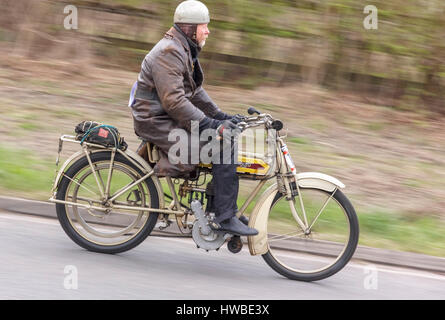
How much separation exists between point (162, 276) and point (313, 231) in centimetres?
125

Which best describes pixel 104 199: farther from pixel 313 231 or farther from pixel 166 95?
pixel 313 231

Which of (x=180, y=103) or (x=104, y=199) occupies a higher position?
(x=180, y=103)

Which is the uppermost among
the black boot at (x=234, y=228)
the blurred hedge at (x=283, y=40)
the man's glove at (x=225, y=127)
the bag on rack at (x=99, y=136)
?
the blurred hedge at (x=283, y=40)

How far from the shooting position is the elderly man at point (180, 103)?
5.11 meters

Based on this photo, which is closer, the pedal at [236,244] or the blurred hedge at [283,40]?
the pedal at [236,244]

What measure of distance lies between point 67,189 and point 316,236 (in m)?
2.03

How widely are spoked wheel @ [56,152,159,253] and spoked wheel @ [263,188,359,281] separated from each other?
1000mm

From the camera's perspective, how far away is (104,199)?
18.4ft

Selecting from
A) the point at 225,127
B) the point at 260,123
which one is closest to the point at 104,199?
the point at 225,127

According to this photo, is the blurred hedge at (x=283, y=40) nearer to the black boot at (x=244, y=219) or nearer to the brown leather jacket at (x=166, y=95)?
the brown leather jacket at (x=166, y=95)

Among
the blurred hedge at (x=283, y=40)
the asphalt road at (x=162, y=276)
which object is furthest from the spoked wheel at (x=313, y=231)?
the blurred hedge at (x=283, y=40)

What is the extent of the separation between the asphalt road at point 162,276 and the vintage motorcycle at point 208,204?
0.57 feet

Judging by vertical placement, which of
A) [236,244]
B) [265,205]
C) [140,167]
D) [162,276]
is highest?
[140,167]

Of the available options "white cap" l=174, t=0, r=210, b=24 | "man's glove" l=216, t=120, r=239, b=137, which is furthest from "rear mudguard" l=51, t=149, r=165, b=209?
"white cap" l=174, t=0, r=210, b=24
